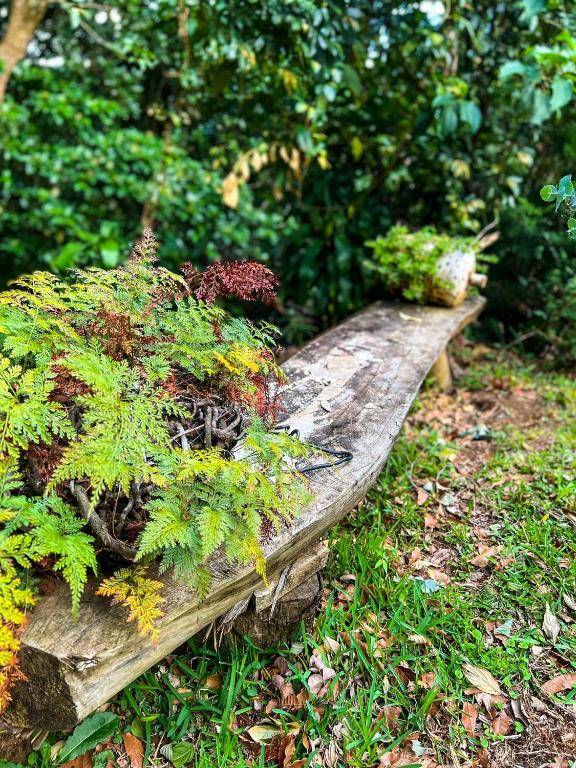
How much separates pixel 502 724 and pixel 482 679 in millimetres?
136

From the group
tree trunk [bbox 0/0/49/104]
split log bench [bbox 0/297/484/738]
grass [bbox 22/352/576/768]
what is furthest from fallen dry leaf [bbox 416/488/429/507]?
tree trunk [bbox 0/0/49/104]

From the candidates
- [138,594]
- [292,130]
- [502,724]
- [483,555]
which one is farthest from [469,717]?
[292,130]

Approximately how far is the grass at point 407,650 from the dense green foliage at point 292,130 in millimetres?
2353

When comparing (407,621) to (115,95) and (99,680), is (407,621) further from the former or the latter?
(115,95)

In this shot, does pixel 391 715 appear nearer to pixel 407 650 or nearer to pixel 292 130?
pixel 407 650

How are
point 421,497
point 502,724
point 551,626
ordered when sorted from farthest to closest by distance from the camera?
1. point 421,497
2. point 551,626
3. point 502,724

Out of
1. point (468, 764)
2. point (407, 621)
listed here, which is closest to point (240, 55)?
point (407, 621)

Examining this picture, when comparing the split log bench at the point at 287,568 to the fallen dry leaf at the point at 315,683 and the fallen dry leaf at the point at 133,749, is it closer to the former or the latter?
the fallen dry leaf at the point at 315,683

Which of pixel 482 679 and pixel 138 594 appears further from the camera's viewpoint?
pixel 482 679

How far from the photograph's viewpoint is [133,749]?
5.74ft

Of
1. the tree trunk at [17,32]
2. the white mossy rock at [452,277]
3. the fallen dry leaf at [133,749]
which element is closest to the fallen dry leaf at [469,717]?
the fallen dry leaf at [133,749]

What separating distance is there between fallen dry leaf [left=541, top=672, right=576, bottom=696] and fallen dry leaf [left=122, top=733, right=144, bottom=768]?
1.25m

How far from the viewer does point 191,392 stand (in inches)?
71.1

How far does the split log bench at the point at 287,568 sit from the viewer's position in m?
1.36
